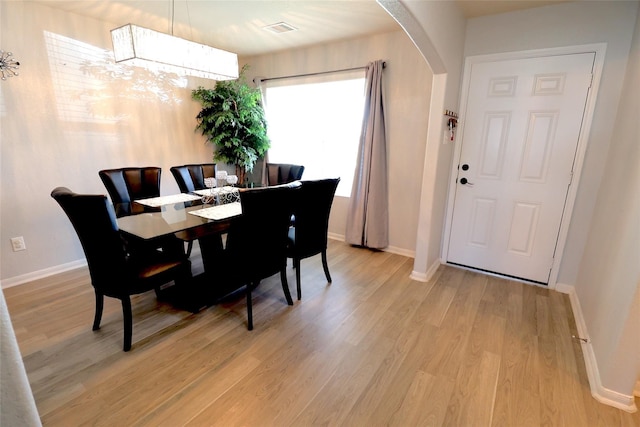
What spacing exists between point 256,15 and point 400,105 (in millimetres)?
1732

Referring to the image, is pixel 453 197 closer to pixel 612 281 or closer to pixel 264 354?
pixel 612 281

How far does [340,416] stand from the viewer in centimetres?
153

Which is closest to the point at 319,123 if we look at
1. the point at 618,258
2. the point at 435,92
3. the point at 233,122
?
the point at 233,122

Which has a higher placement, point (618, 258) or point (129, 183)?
point (129, 183)

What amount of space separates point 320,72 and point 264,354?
10.9 ft

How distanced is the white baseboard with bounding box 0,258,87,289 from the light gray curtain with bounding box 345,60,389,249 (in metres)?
2.99

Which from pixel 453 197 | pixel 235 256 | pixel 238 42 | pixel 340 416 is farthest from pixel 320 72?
pixel 340 416

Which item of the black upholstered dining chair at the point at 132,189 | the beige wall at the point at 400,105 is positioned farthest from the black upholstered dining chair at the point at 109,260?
the beige wall at the point at 400,105

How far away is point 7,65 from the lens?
2.53m

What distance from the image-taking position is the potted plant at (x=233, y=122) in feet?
12.5

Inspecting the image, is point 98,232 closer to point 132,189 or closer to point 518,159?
point 132,189

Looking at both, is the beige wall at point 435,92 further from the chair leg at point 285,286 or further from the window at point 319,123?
the chair leg at point 285,286

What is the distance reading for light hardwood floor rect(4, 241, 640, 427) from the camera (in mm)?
1550

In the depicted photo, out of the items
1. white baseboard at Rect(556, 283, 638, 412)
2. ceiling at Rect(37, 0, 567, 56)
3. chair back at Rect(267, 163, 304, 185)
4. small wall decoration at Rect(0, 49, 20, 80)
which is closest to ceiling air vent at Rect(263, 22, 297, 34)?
ceiling at Rect(37, 0, 567, 56)
